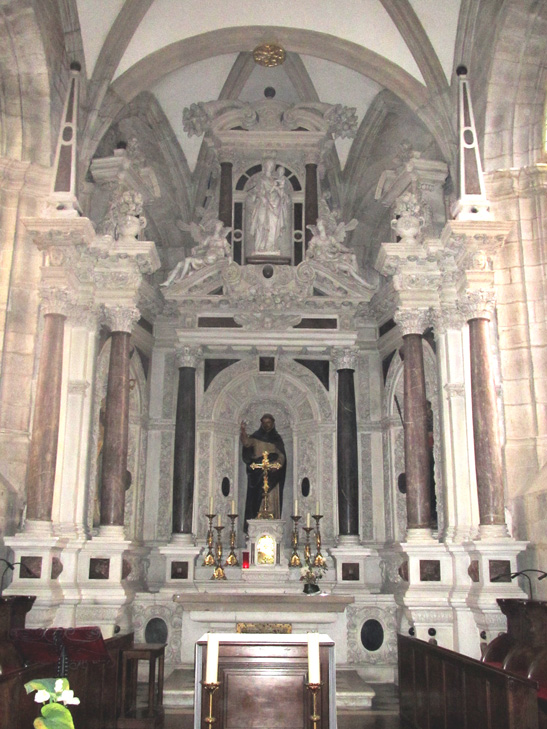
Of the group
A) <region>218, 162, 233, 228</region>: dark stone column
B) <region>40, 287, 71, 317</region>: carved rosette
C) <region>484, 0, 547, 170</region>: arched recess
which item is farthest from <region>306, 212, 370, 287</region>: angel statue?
<region>40, 287, 71, 317</region>: carved rosette

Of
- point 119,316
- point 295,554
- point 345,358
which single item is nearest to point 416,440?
point 345,358

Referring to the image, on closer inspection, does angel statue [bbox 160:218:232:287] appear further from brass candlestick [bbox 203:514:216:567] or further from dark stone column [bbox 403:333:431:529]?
brass candlestick [bbox 203:514:216:567]

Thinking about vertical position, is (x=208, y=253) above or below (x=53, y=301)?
above

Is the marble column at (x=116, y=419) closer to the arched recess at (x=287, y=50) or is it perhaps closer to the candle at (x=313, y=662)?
the arched recess at (x=287, y=50)

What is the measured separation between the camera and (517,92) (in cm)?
1130

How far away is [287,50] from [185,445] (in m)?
7.10

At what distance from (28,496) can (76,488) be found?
3.74ft

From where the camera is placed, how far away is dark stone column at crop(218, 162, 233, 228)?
1402 cm

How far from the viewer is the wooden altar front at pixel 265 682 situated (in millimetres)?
6227

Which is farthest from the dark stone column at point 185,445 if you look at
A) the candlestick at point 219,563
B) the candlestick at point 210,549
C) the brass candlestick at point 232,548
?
the brass candlestick at point 232,548

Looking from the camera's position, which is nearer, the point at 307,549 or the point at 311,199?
the point at 307,549

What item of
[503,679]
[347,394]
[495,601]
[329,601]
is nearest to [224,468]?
[347,394]

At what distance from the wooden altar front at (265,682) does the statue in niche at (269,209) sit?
8504 millimetres

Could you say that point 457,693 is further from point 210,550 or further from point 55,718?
point 210,550
